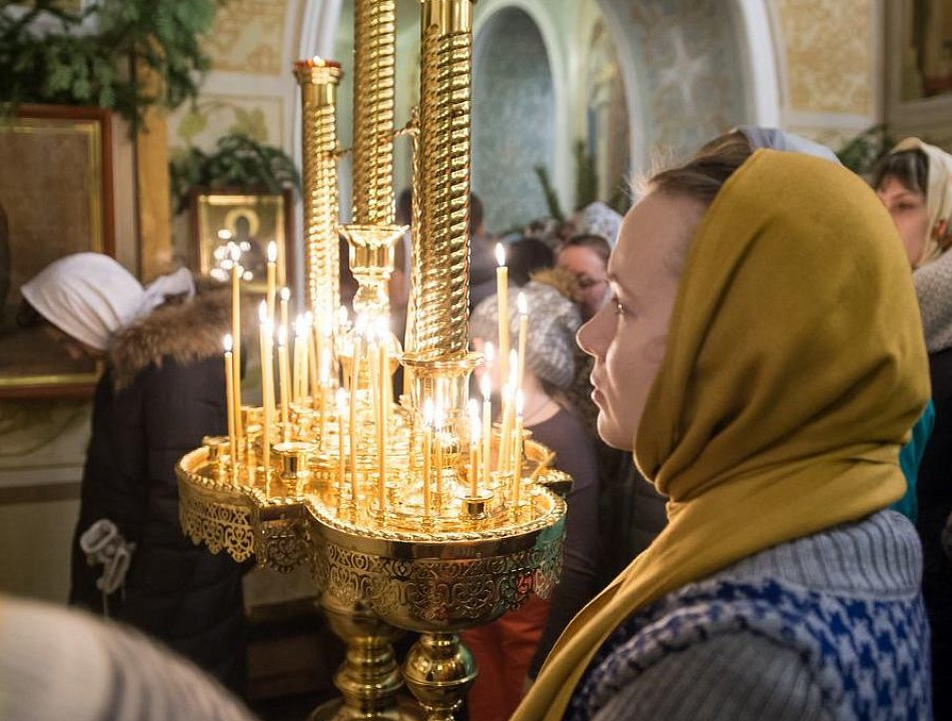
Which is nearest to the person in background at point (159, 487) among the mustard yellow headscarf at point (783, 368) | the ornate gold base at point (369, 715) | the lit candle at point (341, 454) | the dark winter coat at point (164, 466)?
the dark winter coat at point (164, 466)

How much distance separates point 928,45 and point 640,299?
536cm

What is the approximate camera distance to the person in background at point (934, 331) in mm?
1885

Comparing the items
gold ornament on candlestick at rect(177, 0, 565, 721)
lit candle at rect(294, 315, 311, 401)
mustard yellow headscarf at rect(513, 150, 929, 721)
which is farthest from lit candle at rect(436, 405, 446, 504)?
lit candle at rect(294, 315, 311, 401)

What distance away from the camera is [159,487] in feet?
8.18

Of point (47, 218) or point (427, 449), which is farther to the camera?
point (47, 218)

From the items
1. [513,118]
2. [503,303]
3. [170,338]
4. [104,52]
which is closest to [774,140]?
[503,303]

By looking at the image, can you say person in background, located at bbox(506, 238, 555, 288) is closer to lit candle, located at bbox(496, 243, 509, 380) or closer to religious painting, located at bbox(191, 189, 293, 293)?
religious painting, located at bbox(191, 189, 293, 293)

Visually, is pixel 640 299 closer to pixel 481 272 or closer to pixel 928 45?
pixel 481 272

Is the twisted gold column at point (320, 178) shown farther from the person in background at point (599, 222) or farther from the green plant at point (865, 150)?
the green plant at point (865, 150)

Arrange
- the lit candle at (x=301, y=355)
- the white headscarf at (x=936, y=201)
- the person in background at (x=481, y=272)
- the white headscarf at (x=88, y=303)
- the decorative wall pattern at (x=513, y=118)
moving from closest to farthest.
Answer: the lit candle at (x=301, y=355), the white headscarf at (x=936, y=201), the white headscarf at (x=88, y=303), the person in background at (x=481, y=272), the decorative wall pattern at (x=513, y=118)

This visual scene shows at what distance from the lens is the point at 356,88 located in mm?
1548

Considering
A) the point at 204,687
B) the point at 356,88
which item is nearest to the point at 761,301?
the point at 204,687

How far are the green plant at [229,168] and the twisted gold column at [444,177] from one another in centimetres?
282

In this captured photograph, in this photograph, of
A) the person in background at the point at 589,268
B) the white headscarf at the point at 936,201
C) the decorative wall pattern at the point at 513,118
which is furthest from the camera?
the decorative wall pattern at the point at 513,118
